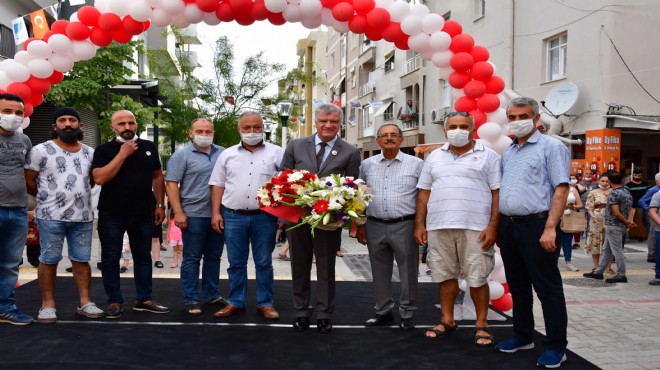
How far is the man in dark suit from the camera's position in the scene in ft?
18.3

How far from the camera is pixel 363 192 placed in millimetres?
5285

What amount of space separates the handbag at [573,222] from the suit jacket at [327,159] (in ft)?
19.3

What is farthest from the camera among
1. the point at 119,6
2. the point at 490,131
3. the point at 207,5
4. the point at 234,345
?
the point at 119,6

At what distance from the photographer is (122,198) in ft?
19.4

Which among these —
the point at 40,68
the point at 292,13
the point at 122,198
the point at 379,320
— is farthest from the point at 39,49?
the point at 379,320

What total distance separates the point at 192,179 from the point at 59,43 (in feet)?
8.59

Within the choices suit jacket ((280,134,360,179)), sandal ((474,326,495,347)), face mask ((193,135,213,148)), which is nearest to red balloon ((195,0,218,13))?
face mask ((193,135,213,148))

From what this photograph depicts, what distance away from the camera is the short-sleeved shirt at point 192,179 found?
6.20 meters

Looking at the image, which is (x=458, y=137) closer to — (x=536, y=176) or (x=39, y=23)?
(x=536, y=176)

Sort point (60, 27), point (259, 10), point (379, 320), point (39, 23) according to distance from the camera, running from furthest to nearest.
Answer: point (39, 23) → point (60, 27) → point (259, 10) → point (379, 320)

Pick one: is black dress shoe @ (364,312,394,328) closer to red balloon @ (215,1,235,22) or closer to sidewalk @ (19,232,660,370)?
sidewalk @ (19,232,660,370)

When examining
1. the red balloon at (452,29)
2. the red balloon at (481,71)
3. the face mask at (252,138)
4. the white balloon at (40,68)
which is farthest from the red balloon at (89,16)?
the red balloon at (481,71)

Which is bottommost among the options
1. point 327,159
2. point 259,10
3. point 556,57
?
point 327,159

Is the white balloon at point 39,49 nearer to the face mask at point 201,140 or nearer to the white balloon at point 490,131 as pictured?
the face mask at point 201,140
